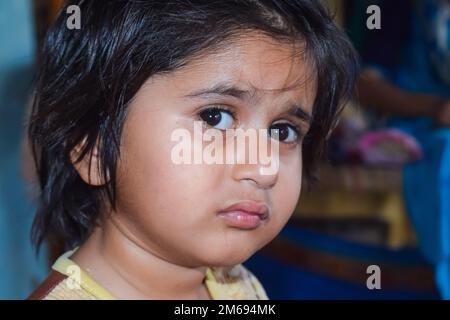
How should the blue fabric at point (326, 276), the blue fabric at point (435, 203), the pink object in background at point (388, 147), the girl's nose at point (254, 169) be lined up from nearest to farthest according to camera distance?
the girl's nose at point (254, 169) < the blue fabric at point (435, 203) < the blue fabric at point (326, 276) < the pink object in background at point (388, 147)

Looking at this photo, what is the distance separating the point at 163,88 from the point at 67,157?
0.56 feet

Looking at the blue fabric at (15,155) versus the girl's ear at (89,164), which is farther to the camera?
the blue fabric at (15,155)

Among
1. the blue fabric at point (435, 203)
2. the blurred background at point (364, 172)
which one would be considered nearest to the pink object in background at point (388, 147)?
the blurred background at point (364, 172)

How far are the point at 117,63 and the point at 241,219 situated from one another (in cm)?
22

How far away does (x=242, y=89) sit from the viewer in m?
0.82

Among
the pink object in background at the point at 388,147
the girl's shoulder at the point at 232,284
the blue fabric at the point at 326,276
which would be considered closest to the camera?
the girl's shoulder at the point at 232,284

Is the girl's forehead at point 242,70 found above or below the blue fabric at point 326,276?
above

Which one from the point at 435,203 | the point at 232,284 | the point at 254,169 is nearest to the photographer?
the point at 254,169

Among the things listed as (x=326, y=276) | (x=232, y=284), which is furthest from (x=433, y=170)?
(x=232, y=284)

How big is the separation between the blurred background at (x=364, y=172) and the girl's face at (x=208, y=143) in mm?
468

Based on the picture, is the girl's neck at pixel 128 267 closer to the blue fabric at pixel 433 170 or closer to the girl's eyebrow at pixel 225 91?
the girl's eyebrow at pixel 225 91

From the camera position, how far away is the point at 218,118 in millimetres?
832

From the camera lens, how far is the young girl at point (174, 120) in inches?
32.6

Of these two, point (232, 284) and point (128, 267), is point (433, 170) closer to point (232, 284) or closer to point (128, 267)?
point (232, 284)
